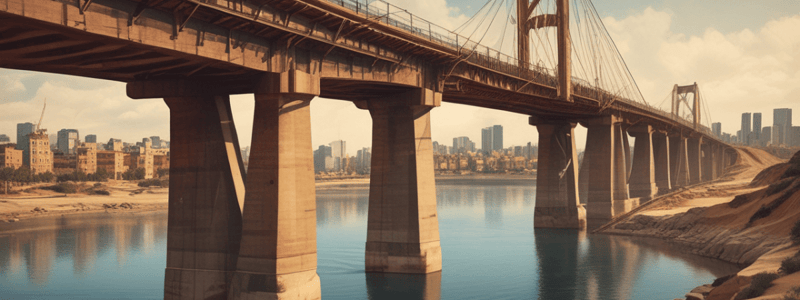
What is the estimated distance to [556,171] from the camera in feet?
236

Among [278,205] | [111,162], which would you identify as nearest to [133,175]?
[111,162]

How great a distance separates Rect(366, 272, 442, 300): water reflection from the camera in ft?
118

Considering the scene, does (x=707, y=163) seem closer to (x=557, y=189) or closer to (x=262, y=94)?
(x=557, y=189)

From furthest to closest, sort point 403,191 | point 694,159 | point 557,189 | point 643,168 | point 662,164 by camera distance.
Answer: point 694,159 → point 662,164 → point 643,168 → point 557,189 → point 403,191

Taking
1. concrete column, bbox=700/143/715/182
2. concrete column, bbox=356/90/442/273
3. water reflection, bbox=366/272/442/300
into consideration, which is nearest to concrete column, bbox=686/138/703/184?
concrete column, bbox=700/143/715/182

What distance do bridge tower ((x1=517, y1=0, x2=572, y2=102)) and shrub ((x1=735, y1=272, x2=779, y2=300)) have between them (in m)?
30.6

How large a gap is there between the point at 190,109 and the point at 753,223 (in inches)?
1559

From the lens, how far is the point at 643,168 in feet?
342

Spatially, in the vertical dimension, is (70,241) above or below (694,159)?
below

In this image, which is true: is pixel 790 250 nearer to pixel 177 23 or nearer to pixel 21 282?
pixel 177 23

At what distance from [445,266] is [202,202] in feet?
70.9

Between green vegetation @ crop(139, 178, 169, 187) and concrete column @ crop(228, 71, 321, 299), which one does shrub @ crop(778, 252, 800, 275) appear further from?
green vegetation @ crop(139, 178, 169, 187)

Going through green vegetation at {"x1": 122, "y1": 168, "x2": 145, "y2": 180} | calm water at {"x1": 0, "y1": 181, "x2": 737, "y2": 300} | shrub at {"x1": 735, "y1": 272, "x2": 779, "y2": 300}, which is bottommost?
calm water at {"x1": 0, "y1": 181, "x2": 737, "y2": 300}

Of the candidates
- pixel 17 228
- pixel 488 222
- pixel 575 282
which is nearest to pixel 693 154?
pixel 488 222
